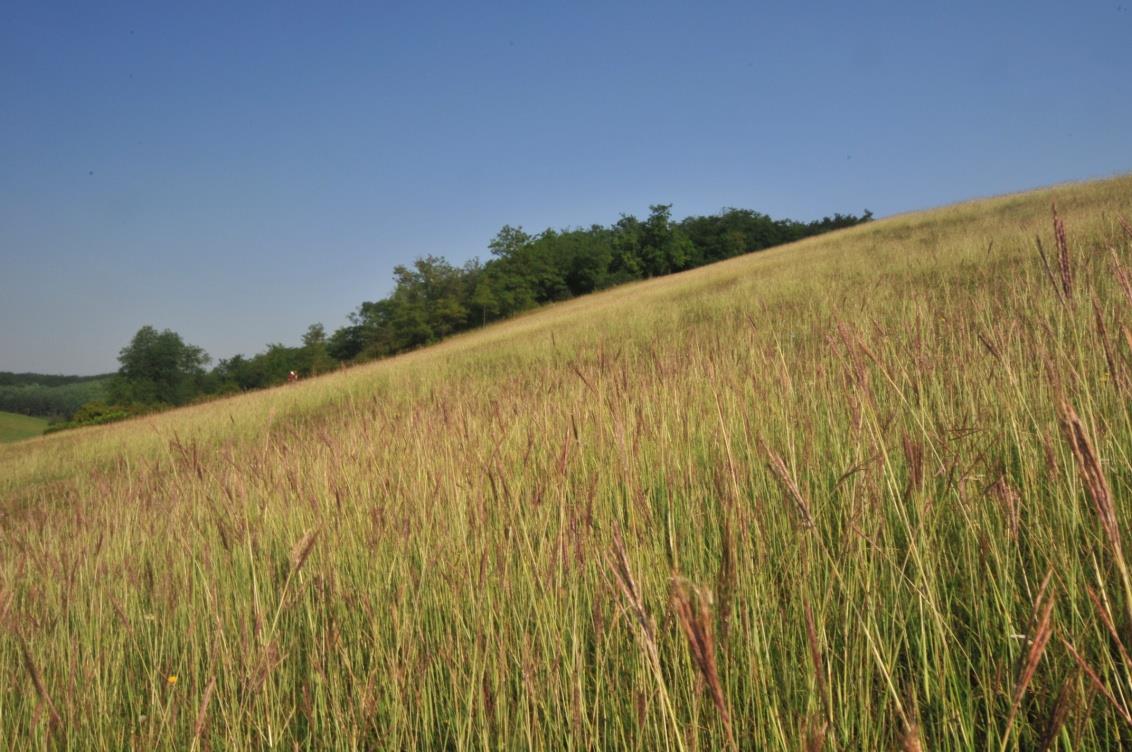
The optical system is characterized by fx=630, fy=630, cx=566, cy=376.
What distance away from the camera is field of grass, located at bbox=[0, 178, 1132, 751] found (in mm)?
1227

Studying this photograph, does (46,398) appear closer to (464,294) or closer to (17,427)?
(17,427)

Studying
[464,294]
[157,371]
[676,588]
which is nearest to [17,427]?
[157,371]

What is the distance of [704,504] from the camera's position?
2.44 meters

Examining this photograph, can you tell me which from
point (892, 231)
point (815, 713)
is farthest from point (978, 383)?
point (892, 231)

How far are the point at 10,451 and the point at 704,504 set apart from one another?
852 inches

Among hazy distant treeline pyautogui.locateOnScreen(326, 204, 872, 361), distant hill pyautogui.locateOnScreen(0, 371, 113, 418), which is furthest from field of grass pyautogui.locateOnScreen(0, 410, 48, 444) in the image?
hazy distant treeline pyautogui.locateOnScreen(326, 204, 872, 361)

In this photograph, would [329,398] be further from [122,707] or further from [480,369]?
[122,707]

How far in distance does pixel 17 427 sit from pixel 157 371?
20.7m

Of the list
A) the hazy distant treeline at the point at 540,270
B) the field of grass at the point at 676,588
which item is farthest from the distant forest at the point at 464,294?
the field of grass at the point at 676,588

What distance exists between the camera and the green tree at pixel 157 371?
64.8 m

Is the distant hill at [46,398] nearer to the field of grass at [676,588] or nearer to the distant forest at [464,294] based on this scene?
the distant forest at [464,294]

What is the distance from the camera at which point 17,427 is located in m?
50.0

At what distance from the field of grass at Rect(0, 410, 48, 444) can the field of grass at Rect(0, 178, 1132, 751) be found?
52.4 meters

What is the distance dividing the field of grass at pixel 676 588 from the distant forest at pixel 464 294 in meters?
37.8
